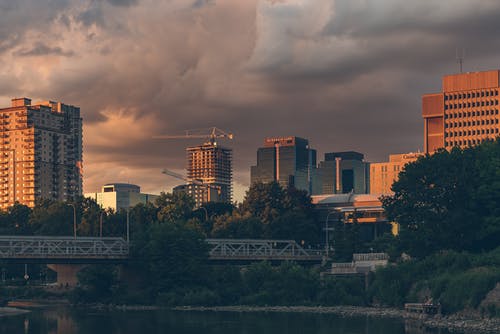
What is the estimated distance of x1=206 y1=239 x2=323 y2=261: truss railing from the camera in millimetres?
172875

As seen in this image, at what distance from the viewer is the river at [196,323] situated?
372 feet

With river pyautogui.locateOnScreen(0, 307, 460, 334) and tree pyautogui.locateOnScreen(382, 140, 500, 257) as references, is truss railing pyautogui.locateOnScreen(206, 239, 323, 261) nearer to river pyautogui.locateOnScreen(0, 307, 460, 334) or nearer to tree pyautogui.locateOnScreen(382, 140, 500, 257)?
river pyautogui.locateOnScreen(0, 307, 460, 334)

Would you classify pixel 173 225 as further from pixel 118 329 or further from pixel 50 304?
pixel 118 329

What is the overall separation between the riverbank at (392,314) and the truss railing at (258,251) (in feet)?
74.5

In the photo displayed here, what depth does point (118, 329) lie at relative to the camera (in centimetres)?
11800

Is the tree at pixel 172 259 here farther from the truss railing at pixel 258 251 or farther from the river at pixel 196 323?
the river at pixel 196 323

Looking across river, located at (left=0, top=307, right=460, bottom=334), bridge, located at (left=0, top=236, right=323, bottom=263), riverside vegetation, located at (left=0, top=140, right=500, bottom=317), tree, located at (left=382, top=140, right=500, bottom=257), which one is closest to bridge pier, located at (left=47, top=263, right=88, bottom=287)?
bridge, located at (left=0, top=236, right=323, bottom=263)

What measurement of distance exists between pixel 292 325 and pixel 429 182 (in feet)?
137

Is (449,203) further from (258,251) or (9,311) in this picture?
(9,311)

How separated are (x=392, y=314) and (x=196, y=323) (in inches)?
1097

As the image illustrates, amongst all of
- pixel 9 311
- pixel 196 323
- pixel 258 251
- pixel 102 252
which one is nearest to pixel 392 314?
pixel 196 323

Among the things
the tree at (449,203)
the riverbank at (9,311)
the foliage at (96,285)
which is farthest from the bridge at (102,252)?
the tree at (449,203)

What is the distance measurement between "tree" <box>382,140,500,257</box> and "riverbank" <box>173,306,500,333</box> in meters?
Answer: 15.5

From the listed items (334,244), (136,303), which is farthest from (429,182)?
(136,303)
